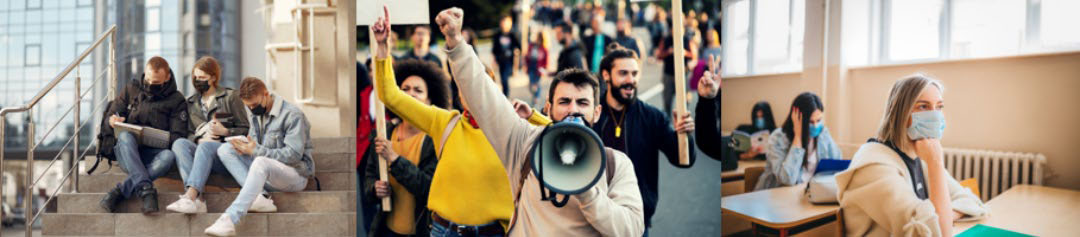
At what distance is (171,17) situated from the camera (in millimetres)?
4199

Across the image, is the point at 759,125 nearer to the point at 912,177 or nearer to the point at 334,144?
the point at 912,177

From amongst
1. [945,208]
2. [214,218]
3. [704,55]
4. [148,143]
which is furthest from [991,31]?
[148,143]

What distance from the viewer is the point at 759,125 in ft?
12.3

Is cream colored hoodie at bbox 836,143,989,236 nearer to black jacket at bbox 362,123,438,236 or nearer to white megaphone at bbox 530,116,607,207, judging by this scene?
white megaphone at bbox 530,116,607,207

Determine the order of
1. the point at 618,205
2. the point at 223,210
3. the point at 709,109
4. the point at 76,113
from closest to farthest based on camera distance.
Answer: the point at 618,205, the point at 709,109, the point at 223,210, the point at 76,113

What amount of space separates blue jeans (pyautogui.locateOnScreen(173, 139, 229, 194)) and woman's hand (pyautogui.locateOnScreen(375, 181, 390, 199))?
96 cm

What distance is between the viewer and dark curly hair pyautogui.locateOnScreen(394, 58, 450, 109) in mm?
3598

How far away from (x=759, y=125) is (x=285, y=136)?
2.62 metres

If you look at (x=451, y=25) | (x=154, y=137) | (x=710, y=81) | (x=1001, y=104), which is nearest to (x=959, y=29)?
(x=1001, y=104)

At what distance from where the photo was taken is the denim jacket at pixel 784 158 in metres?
3.63

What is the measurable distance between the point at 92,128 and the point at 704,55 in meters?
3.77

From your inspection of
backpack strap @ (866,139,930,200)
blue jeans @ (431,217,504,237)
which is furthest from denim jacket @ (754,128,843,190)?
blue jeans @ (431,217,504,237)

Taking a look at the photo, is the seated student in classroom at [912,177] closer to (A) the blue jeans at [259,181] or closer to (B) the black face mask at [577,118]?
(B) the black face mask at [577,118]

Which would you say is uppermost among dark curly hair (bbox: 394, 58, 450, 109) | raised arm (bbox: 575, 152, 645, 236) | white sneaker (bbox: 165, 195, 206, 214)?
dark curly hair (bbox: 394, 58, 450, 109)
